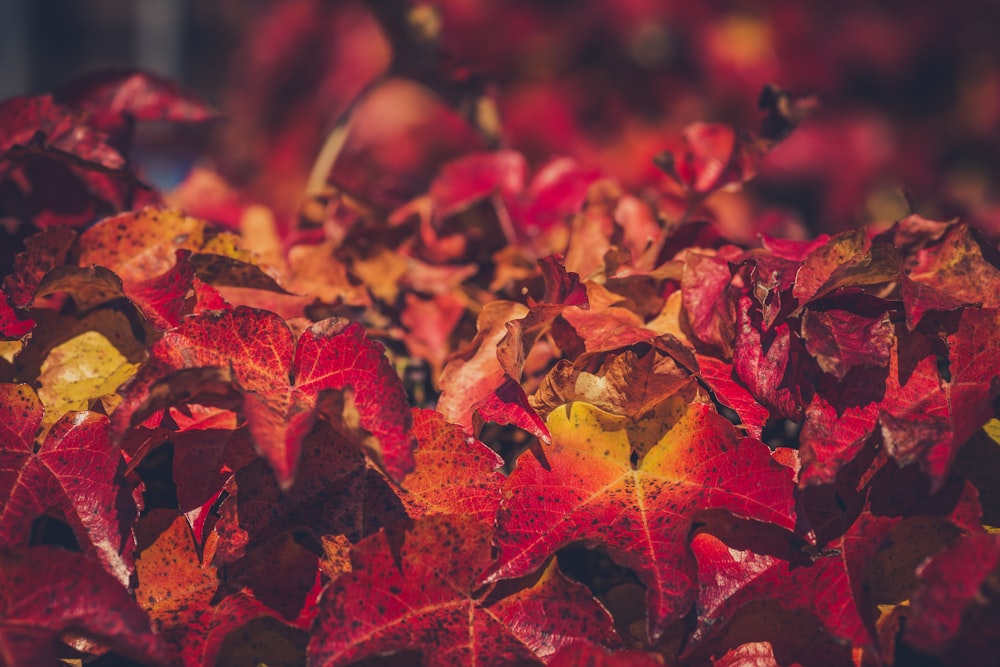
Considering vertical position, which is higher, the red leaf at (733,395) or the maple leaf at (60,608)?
the red leaf at (733,395)

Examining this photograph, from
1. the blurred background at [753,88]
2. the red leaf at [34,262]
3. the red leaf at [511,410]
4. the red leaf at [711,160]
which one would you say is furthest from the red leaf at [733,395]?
the blurred background at [753,88]

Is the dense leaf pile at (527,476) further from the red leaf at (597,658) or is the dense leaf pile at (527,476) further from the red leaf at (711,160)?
the red leaf at (711,160)

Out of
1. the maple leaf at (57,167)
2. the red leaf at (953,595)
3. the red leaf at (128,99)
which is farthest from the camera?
the red leaf at (128,99)

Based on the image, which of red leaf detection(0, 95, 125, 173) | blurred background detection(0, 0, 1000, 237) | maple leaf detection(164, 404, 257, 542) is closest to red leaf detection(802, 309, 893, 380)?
maple leaf detection(164, 404, 257, 542)

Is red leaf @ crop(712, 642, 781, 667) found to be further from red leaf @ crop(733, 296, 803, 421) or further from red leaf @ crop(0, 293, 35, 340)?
red leaf @ crop(0, 293, 35, 340)

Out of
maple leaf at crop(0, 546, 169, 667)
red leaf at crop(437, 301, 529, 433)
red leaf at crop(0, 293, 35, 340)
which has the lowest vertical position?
maple leaf at crop(0, 546, 169, 667)

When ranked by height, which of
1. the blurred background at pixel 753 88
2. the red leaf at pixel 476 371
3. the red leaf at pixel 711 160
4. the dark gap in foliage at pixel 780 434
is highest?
the red leaf at pixel 711 160

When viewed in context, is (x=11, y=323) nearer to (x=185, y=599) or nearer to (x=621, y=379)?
(x=185, y=599)
